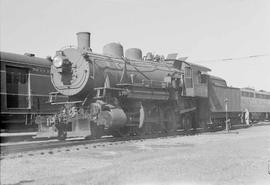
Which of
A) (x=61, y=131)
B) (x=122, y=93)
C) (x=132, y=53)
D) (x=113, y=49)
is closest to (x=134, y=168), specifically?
(x=61, y=131)

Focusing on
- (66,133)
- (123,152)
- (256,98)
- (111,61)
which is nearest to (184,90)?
(111,61)

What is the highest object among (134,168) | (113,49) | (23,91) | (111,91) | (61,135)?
(113,49)

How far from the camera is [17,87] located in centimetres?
1608

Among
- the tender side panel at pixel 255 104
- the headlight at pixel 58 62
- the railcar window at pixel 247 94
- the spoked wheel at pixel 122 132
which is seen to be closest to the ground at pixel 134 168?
the headlight at pixel 58 62

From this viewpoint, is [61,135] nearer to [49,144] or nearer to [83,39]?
[49,144]

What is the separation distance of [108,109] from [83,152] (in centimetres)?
403

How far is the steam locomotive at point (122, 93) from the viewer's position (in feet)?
46.7

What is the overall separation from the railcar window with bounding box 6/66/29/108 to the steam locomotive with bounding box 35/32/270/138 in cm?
129

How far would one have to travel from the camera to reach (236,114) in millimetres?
25750

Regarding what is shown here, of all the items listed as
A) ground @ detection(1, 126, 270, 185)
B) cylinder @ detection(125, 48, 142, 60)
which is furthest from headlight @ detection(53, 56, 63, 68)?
ground @ detection(1, 126, 270, 185)

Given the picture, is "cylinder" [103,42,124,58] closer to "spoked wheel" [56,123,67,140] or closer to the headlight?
the headlight

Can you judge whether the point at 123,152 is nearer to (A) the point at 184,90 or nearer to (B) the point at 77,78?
(B) the point at 77,78

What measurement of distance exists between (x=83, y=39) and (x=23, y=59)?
9.43ft

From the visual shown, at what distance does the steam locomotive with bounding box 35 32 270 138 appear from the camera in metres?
14.2
